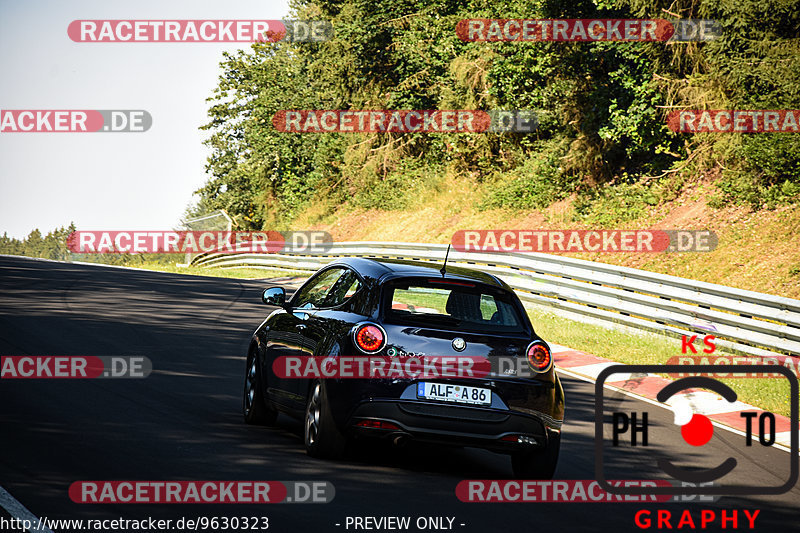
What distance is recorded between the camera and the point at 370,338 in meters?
6.97

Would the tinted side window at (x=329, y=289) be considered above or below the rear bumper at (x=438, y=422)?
above

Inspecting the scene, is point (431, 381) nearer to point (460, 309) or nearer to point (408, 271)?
point (460, 309)

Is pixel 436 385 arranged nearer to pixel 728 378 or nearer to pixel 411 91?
pixel 728 378

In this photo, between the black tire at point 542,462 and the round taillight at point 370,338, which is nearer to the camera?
the round taillight at point 370,338

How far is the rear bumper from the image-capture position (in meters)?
6.82

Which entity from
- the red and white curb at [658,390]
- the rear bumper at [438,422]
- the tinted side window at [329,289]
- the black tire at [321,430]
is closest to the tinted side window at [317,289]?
the tinted side window at [329,289]

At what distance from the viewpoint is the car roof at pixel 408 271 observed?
7543 mm

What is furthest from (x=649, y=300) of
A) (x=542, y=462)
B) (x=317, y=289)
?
(x=542, y=462)

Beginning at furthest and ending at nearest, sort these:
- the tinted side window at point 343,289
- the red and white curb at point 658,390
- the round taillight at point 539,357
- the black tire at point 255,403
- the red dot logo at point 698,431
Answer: the red and white curb at point 658,390
the red dot logo at point 698,431
the black tire at point 255,403
the tinted side window at point 343,289
the round taillight at point 539,357

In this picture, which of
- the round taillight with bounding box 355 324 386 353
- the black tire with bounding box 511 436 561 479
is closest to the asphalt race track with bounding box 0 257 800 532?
the black tire with bounding box 511 436 561 479

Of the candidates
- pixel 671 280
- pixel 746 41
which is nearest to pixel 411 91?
pixel 746 41

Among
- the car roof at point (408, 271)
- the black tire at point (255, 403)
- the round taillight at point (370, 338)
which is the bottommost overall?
the black tire at point (255, 403)

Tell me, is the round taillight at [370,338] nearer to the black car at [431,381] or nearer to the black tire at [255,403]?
Answer: the black car at [431,381]

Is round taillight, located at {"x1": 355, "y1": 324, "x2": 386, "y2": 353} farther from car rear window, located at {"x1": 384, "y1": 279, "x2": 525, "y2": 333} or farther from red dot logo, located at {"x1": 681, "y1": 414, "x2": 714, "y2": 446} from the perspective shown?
red dot logo, located at {"x1": 681, "y1": 414, "x2": 714, "y2": 446}
